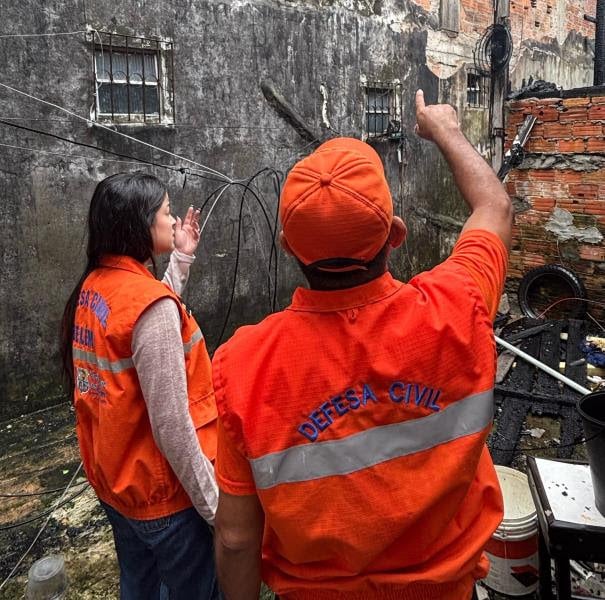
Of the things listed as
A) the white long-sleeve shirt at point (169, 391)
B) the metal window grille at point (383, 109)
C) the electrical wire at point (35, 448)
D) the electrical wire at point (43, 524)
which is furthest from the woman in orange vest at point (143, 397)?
the metal window grille at point (383, 109)

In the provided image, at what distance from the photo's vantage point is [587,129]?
6.73 m

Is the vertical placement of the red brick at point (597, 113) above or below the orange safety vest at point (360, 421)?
above

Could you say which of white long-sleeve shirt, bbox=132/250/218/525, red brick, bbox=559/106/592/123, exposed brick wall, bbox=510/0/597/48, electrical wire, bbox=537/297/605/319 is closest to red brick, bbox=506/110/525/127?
red brick, bbox=559/106/592/123

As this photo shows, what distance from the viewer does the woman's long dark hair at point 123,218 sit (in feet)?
5.65

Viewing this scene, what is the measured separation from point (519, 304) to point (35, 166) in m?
6.51

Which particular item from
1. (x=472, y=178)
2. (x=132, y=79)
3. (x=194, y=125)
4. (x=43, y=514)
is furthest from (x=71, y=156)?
(x=472, y=178)

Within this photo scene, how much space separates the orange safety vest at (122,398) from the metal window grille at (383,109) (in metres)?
6.64

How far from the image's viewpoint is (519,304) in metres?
7.62

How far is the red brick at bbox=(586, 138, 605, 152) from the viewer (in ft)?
21.9

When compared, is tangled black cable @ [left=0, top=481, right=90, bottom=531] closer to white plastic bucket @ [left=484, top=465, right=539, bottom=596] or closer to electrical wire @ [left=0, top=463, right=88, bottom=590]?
electrical wire @ [left=0, top=463, right=88, bottom=590]

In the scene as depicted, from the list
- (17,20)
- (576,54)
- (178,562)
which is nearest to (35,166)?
(17,20)

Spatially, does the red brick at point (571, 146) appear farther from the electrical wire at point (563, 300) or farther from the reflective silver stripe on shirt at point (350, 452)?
the reflective silver stripe on shirt at point (350, 452)

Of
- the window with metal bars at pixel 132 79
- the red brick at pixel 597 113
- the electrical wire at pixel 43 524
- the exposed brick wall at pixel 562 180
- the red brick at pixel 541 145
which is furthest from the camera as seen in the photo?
the red brick at pixel 541 145

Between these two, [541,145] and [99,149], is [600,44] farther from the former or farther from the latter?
[99,149]
